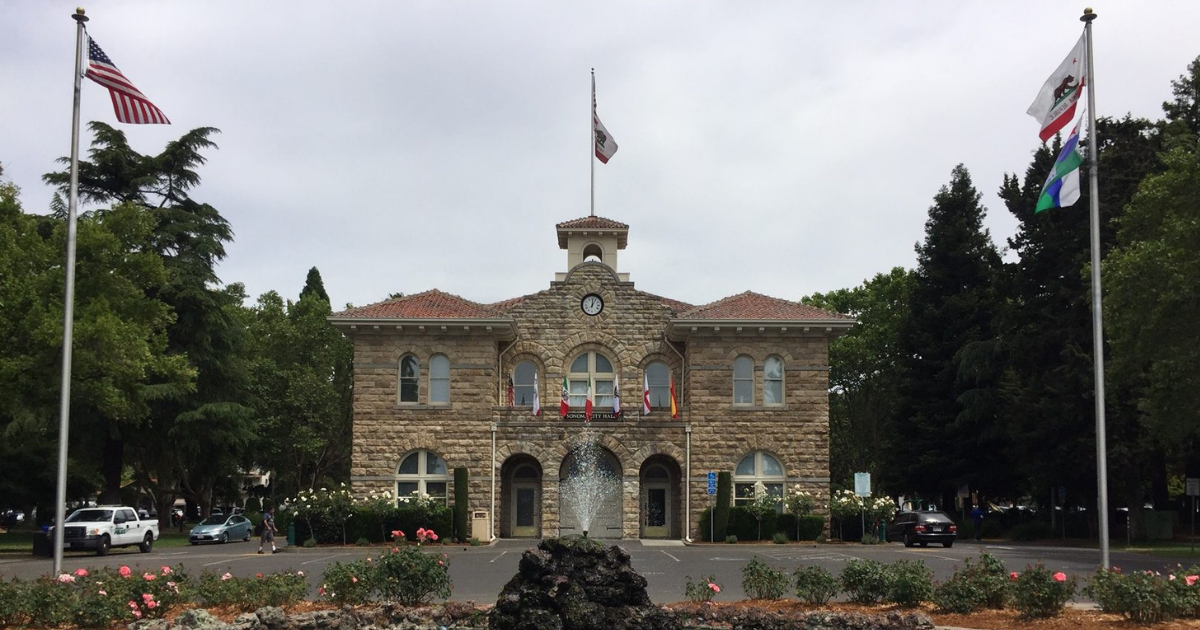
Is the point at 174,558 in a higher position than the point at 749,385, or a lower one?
lower

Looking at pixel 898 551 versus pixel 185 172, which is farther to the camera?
pixel 185 172

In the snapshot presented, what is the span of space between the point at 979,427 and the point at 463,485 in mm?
25450

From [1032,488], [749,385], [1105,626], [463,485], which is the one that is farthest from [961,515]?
[1105,626]

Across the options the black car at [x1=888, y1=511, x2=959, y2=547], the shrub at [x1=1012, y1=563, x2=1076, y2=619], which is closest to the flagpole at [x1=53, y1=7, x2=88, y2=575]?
the shrub at [x1=1012, y1=563, x2=1076, y2=619]

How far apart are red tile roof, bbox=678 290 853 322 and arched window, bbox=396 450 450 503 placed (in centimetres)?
1009

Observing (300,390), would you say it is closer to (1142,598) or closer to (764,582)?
(764,582)

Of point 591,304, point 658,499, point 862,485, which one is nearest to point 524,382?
point 591,304

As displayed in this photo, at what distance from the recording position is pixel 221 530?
1889 inches

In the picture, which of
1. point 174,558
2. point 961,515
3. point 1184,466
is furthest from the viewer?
point 961,515

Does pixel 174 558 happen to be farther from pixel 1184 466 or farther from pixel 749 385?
pixel 1184 466

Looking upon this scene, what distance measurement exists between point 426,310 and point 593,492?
29.3 ft

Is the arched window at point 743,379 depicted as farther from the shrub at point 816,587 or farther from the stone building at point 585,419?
the shrub at point 816,587

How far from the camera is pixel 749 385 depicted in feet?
135

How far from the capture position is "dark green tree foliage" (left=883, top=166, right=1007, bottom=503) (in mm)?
52344
